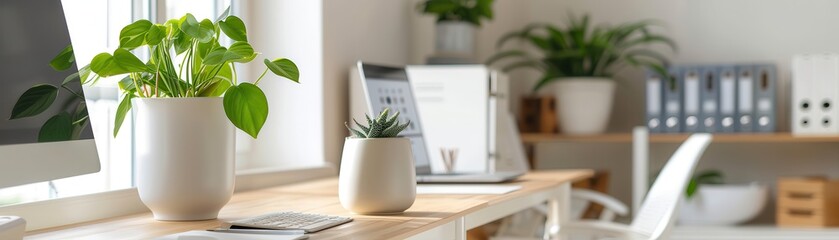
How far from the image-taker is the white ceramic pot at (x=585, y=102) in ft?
13.3

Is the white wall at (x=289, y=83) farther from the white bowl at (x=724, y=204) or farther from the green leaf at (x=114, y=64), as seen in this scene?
the white bowl at (x=724, y=204)

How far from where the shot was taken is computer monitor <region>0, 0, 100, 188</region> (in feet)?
3.69

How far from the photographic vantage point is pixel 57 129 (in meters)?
1.23

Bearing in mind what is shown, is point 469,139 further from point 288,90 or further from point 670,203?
point 670,203

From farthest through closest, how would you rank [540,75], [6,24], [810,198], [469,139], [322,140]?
[540,75], [810,198], [469,139], [322,140], [6,24]

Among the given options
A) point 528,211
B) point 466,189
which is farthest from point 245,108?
point 528,211

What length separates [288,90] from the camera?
2.85 meters

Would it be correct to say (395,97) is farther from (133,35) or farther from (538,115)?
(538,115)

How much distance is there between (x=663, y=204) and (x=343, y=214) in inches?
43.6

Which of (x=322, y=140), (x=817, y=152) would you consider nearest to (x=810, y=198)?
(x=817, y=152)

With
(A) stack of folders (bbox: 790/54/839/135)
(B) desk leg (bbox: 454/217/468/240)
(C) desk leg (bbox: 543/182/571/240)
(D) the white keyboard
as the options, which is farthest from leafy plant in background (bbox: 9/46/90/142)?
(A) stack of folders (bbox: 790/54/839/135)

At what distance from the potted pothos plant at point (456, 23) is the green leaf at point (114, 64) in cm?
197

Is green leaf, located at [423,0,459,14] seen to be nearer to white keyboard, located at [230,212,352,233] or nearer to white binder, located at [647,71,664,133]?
white binder, located at [647,71,664,133]

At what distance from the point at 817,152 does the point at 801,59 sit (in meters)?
0.50
